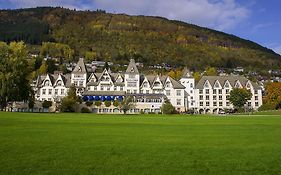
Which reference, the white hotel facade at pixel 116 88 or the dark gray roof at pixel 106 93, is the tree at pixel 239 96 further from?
the dark gray roof at pixel 106 93

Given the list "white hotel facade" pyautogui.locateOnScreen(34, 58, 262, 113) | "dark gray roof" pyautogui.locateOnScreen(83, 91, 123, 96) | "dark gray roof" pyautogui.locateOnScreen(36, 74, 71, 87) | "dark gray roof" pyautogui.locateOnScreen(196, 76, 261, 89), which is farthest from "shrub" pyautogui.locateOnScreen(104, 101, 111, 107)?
"dark gray roof" pyautogui.locateOnScreen(196, 76, 261, 89)

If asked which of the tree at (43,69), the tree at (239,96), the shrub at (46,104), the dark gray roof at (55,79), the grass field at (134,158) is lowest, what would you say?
the grass field at (134,158)

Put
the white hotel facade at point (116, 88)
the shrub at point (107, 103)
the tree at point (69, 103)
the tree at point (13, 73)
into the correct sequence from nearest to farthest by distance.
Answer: the tree at point (13, 73), the tree at point (69, 103), the shrub at point (107, 103), the white hotel facade at point (116, 88)

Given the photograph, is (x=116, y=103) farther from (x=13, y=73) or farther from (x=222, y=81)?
(x=222, y=81)

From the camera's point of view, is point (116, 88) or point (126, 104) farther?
point (116, 88)

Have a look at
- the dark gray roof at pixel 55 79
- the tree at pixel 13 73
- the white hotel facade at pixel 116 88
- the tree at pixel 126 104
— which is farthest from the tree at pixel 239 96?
the tree at pixel 13 73

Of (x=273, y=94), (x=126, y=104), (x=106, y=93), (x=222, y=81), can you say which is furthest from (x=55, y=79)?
(x=273, y=94)

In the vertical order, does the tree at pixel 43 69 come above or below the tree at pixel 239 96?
above

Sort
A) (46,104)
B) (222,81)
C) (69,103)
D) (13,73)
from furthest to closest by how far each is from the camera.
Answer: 1. (222,81)
2. (46,104)
3. (69,103)
4. (13,73)

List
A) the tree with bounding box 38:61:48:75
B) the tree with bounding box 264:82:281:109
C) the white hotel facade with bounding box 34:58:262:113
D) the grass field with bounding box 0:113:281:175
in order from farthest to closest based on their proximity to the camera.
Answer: the tree with bounding box 38:61:48:75
the tree with bounding box 264:82:281:109
the white hotel facade with bounding box 34:58:262:113
the grass field with bounding box 0:113:281:175

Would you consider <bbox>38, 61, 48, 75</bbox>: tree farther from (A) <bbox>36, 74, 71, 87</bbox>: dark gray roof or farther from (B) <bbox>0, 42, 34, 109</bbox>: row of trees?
(B) <bbox>0, 42, 34, 109</bbox>: row of trees

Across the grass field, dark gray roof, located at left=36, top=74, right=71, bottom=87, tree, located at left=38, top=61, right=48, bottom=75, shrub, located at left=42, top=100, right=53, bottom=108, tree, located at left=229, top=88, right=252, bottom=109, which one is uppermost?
tree, located at left=38, top=61, right=48, bottom=75

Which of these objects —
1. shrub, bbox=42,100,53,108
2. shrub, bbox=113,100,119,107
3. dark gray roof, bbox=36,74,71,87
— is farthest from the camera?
dark gray roof, bbox=36,74,71,87

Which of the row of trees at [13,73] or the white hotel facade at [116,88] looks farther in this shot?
the white hotel facade at [116,88]
